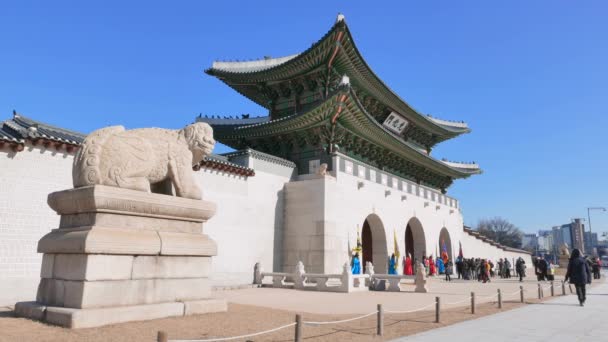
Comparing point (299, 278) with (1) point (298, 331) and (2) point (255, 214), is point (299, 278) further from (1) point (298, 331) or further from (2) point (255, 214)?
(1) point (298, 331)

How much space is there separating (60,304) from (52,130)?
8.81m

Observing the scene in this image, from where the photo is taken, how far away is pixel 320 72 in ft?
71.0

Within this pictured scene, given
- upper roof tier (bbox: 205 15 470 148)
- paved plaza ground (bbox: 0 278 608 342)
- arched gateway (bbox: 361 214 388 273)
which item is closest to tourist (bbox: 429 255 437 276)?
arched gateway (bbox: 361 214 388 273)

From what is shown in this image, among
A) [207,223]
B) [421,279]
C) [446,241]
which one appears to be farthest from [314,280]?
[446,241]

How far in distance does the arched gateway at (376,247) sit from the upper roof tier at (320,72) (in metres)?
7.60

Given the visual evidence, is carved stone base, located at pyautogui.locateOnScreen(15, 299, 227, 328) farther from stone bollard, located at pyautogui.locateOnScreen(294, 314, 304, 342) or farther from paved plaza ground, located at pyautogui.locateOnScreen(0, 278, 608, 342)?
stone bollard, located at pyautogui.locateOnScreen(294, 314, 304, 342)

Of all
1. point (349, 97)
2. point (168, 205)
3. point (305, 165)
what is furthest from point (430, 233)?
point (168, 205)

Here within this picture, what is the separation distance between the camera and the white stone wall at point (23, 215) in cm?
1084

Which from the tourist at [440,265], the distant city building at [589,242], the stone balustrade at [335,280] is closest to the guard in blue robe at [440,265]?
the tourist at [440,265]

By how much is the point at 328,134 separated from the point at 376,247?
7.28 m

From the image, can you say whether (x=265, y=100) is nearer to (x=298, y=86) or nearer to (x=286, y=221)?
(x=298, y=86)

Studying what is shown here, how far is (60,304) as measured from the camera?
629cm

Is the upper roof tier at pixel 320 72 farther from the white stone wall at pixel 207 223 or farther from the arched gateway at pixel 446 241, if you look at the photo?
the arched gateway at pixel 446 241

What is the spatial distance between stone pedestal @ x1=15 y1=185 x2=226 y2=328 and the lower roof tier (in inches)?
474
